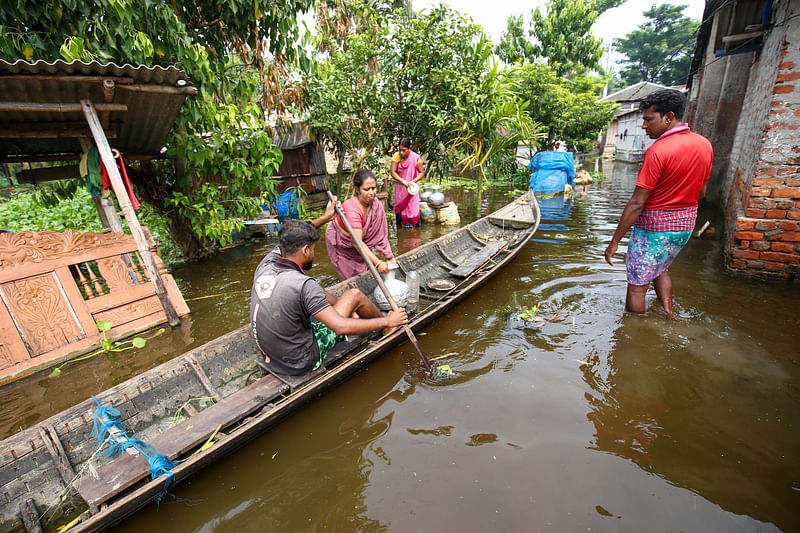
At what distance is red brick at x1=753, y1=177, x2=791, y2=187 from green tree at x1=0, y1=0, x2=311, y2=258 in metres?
6.07

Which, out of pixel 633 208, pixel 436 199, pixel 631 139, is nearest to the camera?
pixel 633 208

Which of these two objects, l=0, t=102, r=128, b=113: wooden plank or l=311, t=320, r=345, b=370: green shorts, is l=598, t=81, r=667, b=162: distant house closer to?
l=311, t=320, r=345, b=370: green shorts

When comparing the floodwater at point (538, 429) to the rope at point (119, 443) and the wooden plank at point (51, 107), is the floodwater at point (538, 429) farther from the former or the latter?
the wooden plank at point (51, 107)

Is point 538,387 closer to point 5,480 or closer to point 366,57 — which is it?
point 5,480

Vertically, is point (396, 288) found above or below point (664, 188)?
below

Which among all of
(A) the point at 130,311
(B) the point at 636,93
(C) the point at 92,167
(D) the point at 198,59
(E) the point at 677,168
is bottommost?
(A) the point at 130,311

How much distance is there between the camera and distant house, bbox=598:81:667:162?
1975cm

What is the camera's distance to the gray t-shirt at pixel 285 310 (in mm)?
2414

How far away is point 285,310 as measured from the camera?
2.44 metres

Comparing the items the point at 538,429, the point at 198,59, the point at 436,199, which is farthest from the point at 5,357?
the point at 436,199

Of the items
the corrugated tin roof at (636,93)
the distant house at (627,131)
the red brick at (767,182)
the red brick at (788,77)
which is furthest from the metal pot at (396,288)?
the corrugated tin roof at (636,93)

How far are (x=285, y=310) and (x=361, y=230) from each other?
4.57ft

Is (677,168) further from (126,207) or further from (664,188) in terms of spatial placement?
(126,207)

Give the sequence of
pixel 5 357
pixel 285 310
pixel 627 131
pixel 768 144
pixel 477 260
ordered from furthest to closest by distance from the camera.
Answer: pixel 627 131
pixel 477 260
pixel 768 144
pixel 5 357
pixel 285 310
